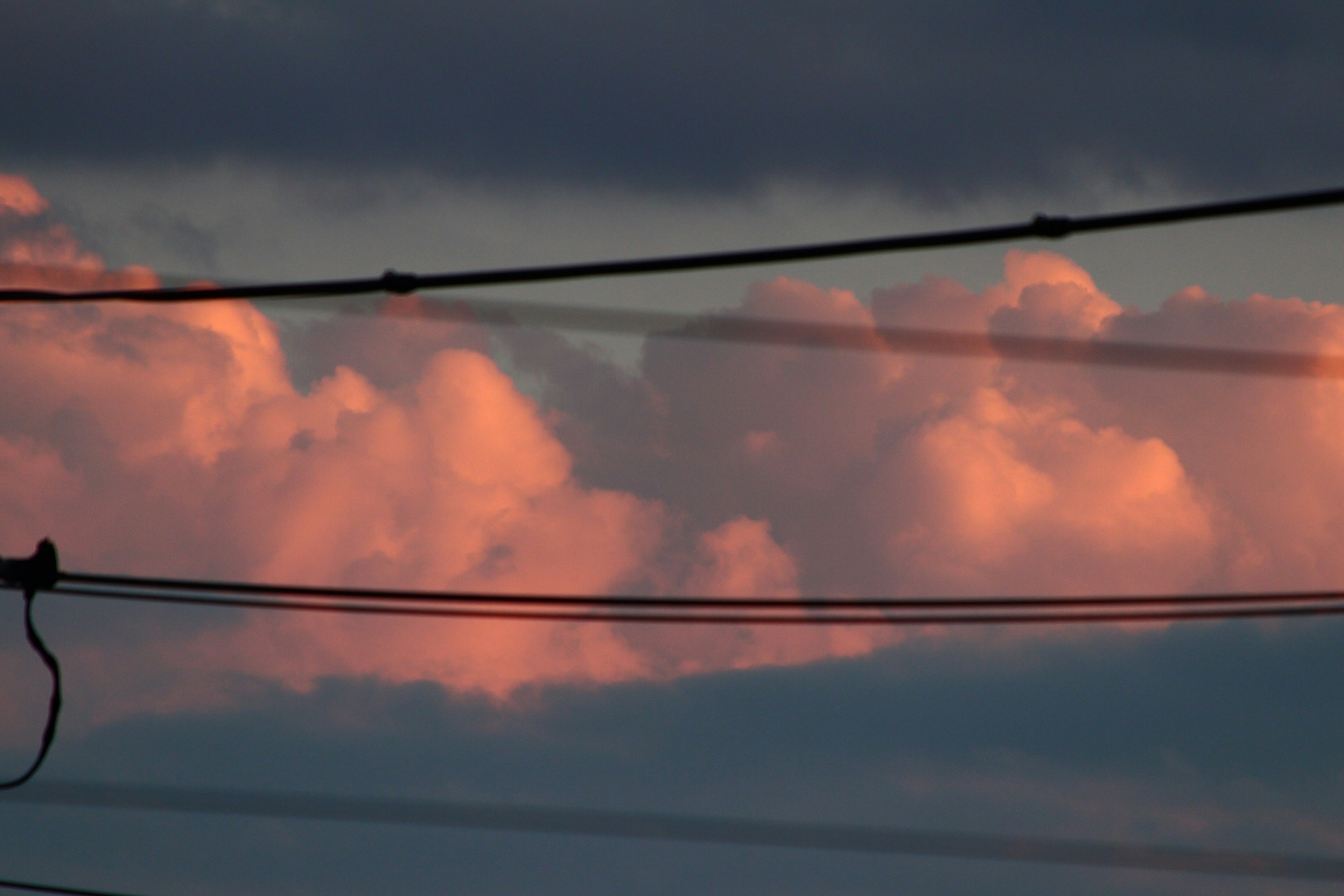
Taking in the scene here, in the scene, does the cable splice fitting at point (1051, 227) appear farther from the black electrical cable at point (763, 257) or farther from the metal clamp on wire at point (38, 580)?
the metal clamp on wire at point (38, 580)

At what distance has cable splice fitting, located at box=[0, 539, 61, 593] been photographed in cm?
945

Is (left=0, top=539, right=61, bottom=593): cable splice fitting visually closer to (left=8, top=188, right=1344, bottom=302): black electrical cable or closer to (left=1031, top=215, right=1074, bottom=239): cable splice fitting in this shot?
(left=8, top=188, right=1344, bottom=302): black electrical cable

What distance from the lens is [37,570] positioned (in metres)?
9.49

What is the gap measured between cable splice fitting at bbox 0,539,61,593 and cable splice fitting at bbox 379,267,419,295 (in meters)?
3.89

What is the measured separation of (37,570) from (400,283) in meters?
4.11

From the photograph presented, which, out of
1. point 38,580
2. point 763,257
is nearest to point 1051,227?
point 763,257

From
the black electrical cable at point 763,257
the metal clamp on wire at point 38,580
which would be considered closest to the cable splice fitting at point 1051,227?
the black electrical cable at point 763,257

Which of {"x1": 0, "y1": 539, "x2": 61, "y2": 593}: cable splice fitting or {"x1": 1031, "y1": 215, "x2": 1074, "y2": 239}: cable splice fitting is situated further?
{"x1": 0, "y1": 539, "x2": 61, "y2": 593}: cable splice fitting

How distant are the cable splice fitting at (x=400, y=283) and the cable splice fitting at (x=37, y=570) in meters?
3.89

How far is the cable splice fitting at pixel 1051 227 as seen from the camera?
661cm

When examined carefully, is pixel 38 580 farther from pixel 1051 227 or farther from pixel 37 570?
pixel 1051 227

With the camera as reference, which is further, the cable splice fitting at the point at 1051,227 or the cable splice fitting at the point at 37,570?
the cable splice fitting at the point at 37,570

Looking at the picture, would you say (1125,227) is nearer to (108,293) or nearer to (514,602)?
→ (514,602)

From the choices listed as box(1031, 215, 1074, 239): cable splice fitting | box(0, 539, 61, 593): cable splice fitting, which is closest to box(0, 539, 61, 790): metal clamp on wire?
box(0, 539, 61, 593): cable splice fitting
